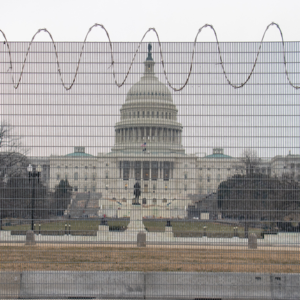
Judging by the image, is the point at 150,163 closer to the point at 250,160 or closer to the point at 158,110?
the point at 158,110

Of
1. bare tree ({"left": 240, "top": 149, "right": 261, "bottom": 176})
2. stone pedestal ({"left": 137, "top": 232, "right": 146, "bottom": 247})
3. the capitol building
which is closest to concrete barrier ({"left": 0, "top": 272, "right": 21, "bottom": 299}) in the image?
the capitol building

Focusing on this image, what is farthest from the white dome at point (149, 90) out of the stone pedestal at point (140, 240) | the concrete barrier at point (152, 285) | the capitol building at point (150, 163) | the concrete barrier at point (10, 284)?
the stone pedestal at point (140, 240)

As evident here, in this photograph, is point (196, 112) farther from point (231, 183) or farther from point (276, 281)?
point (276, 281)

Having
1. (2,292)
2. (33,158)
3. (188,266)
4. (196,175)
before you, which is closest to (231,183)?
(196,175)

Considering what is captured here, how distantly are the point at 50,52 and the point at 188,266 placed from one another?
7.14 metres

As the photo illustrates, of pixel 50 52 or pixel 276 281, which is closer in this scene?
pixel 276 281

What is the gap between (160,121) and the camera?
1686 centimetres

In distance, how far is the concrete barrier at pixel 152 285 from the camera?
45.1 ft

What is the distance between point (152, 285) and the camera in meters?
13.8

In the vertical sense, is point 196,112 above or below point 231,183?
above

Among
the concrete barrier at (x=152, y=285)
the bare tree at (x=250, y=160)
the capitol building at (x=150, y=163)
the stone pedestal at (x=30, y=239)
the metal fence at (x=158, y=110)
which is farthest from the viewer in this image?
the stone pedestal at (x=30, y=239)

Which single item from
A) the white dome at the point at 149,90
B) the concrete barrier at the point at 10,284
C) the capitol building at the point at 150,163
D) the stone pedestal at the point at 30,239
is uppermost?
the white dome at the point at 149,90

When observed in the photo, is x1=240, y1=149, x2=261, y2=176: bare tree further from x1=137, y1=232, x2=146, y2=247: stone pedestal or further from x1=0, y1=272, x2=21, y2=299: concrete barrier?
x1=0, y1=272, x2=21, y2=299: concrete barrier

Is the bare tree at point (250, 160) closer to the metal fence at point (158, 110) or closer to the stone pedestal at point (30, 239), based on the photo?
the metal fence at point (158, 110)
